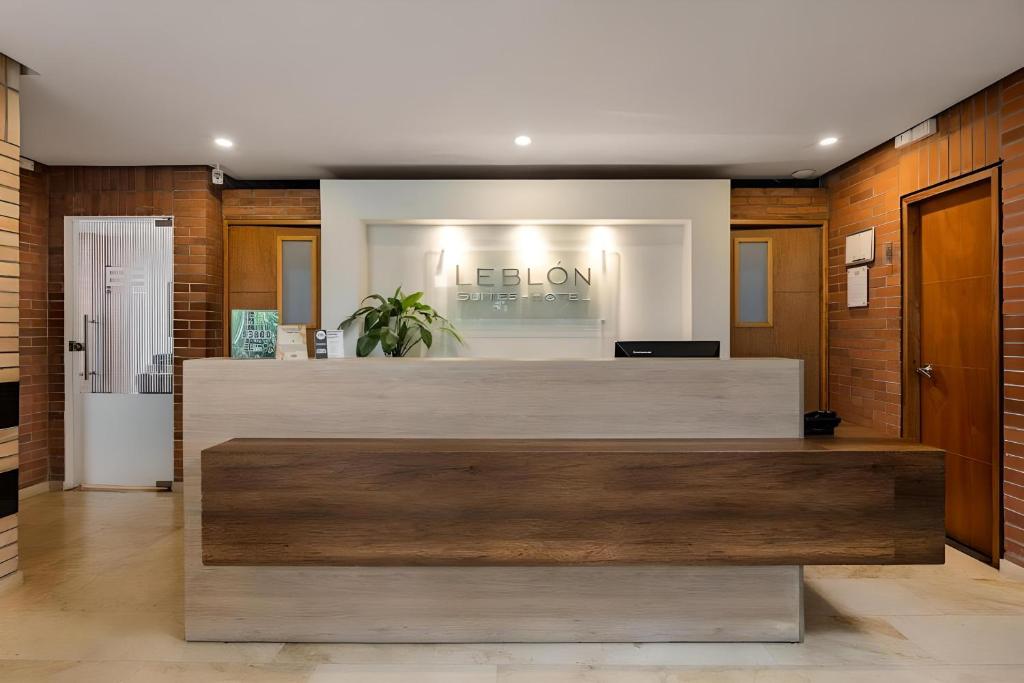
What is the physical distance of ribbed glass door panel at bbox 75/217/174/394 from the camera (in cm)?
507

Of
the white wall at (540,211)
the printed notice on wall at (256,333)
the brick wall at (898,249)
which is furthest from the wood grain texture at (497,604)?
the white wall at (540,211)

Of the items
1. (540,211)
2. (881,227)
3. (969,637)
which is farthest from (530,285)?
(969,637)

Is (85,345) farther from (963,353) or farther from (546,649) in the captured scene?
(963,353)

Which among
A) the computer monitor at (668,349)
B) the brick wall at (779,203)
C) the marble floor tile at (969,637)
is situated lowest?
the marble floor tile at (969,637)

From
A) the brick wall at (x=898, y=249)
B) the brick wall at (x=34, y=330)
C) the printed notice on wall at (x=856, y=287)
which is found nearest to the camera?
the brick wall at (x=898, y=249)

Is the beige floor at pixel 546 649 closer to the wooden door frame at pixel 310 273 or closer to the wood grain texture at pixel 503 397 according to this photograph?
the wood grain texture at pixel 503 397

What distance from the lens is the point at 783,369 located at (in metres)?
2.50

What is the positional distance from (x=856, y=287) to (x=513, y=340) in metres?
2.70

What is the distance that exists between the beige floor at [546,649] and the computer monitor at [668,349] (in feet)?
4.21

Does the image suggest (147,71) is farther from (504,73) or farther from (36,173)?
(36,173)

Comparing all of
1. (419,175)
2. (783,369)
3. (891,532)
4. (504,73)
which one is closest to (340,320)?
(419,175)

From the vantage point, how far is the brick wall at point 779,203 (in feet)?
17.0

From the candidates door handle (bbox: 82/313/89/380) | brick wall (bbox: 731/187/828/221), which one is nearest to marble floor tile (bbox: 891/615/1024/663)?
brick wall (bbox: 731/187/828/221)

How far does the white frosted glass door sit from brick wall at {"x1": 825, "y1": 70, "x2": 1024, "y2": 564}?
216 inches
